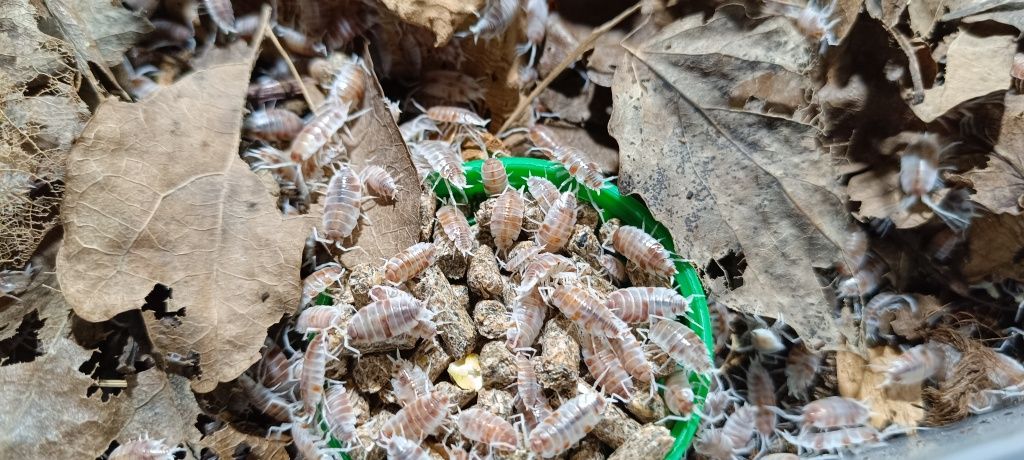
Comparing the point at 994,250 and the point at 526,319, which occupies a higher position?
the point at 994,250

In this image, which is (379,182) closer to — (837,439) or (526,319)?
(526,319)

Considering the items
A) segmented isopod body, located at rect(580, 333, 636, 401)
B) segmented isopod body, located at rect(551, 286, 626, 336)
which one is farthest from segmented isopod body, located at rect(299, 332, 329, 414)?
segmented isopod body, located at rect(580, 333, 636, 401)

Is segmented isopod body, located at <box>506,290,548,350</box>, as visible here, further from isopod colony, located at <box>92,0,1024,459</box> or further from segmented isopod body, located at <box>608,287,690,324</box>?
segmented isopod body, located at <box>608,287,690,324</box>

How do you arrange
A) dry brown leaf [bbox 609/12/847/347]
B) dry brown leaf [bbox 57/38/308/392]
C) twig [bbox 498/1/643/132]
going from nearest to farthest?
dry brown leaf [bbox 57/38/308/392] < dry brown leaf [bbox 609/12/847/347] < twig [bbox 498/1/643/132]

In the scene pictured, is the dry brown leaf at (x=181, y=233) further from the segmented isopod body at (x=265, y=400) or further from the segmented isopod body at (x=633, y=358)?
the segmented isopod body at (x=633, y=358)

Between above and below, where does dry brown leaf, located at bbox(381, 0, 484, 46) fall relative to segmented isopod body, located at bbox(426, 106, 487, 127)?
above

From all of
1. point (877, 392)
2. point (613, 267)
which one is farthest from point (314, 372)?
point (877, 392)
